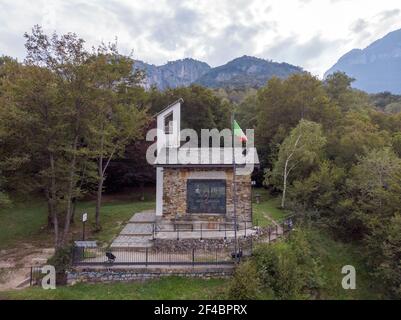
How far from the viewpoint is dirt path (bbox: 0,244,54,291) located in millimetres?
→ 14591

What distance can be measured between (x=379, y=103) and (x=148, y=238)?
75.0 m

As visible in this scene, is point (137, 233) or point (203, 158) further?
point (203, 158)

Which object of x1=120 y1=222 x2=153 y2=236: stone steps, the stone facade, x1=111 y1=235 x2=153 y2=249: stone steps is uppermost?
the stone facade

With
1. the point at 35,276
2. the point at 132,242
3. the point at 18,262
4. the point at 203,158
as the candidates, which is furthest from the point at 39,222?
the point at 203,158

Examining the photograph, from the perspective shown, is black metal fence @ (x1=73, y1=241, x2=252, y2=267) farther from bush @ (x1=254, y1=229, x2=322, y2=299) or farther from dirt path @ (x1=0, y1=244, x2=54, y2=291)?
dirt path @ (x1=0, y1=244, x2=54, y2=291)

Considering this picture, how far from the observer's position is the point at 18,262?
1688 cm

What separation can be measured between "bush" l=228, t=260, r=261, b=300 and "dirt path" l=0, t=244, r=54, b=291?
28.8ft

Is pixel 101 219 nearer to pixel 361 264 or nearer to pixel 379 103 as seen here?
pixel 361 264

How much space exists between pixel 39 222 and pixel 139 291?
44.8 feet

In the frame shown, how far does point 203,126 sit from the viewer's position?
39250mm

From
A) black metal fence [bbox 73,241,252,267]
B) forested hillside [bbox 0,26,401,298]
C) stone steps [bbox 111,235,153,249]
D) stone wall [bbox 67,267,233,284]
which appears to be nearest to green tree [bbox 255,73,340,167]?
forested hillside [bbox 0,26,401,298]

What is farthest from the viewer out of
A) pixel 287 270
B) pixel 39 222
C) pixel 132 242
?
pixel 39 222

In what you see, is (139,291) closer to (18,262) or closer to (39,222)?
(18,262)

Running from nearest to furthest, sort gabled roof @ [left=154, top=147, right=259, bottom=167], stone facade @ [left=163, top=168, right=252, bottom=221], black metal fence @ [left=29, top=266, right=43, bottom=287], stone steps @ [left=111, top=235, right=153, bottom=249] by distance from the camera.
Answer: black metal fence @ [left=29, top=266, right=43, bottom=287]
stone steps @ [left=111, top=235, right=153, bottom=249]
gabled roof @ [left=154, top=147, right=259, bottom=167]
stone facade @ [left=163, top=168, right=252, bottom=221]
